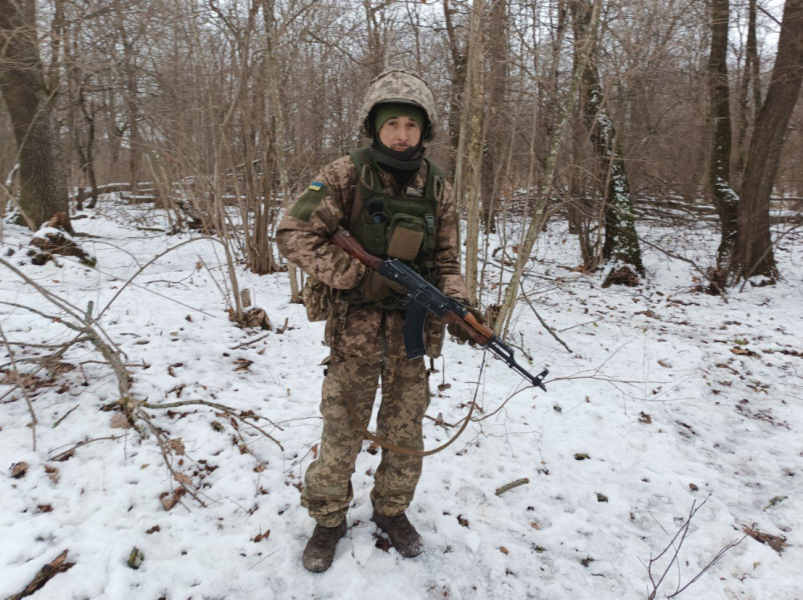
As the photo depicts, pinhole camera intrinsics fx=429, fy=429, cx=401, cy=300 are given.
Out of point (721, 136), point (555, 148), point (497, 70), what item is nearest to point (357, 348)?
point (555, 148)

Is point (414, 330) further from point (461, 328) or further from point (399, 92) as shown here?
point (399, 92)

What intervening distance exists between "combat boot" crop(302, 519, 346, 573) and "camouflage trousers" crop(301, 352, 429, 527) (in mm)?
58

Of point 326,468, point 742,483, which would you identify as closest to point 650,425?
point 742,483

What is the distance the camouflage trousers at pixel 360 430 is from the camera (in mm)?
2016

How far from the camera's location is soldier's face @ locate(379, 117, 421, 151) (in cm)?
187

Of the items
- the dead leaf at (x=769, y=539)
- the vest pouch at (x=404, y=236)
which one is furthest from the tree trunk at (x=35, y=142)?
the dead leaf at (x=769, y=539)

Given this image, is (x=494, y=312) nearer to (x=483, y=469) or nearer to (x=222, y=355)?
(x=483, y=469)

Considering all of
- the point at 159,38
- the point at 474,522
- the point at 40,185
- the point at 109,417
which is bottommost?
the point at 474,522

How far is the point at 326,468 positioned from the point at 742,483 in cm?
271

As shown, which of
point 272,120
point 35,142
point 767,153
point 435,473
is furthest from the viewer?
point 35,142

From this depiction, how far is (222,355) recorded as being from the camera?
4020mm

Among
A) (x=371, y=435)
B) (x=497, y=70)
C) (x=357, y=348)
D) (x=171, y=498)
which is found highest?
(x=497, y=70)

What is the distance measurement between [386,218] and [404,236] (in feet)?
0.42

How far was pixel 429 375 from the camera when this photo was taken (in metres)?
2.38
